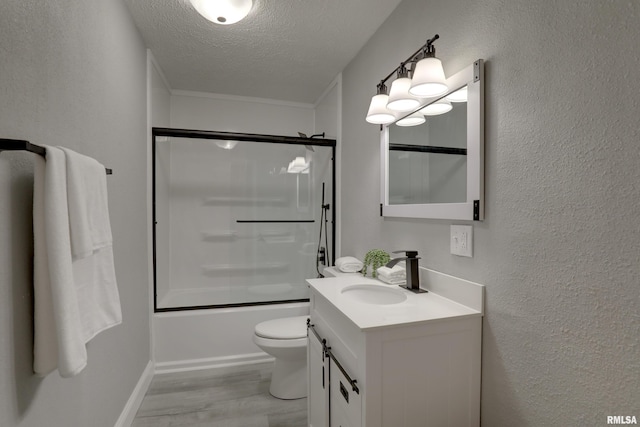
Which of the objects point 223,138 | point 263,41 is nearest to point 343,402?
point 223,138

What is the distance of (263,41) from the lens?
7.02ft

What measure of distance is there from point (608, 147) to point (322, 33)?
5.85ft

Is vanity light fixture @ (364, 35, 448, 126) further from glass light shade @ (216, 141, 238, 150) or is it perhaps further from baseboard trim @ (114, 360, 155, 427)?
baseboard trim @ (114, 360, 155, 427)

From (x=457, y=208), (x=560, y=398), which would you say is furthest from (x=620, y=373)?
(x=457, y=208)

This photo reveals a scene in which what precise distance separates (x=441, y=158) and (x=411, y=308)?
71 cm

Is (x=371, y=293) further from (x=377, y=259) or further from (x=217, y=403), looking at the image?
(x=217, y=403)

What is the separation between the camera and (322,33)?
80.4 inches

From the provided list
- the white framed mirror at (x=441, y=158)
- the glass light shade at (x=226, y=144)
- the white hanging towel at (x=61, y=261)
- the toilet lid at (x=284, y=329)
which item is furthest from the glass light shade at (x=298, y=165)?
the white hanging towel at (x=61, y=261)

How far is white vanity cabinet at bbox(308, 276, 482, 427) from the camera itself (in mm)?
1012

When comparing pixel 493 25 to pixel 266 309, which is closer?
pixel 493 25

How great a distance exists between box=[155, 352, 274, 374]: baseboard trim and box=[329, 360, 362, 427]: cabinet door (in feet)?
4.50

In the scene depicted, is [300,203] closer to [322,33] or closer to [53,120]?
[322,33]

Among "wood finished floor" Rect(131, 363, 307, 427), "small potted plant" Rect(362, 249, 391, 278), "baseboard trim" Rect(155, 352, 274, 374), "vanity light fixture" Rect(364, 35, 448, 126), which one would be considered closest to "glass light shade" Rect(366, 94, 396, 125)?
"vanity light fixture" Rect(364, 35, 448, 126)

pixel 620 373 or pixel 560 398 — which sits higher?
pixel 620 373
